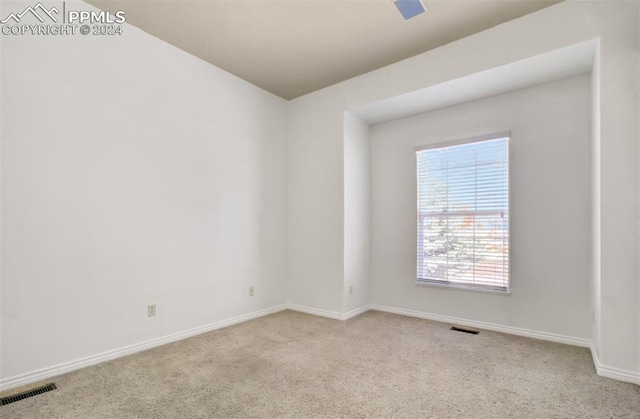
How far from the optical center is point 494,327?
11.2ft

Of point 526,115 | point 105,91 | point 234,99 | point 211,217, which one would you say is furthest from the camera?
point 234,99

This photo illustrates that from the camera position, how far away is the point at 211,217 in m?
3.54

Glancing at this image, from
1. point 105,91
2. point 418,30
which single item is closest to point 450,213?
point 418,30

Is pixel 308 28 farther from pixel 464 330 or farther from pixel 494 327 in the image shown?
pixel 494 327

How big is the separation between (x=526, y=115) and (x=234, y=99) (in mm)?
3192

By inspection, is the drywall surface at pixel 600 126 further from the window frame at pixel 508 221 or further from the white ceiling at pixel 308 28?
the window frame at pixel 508 221

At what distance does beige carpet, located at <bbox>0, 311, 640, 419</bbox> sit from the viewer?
1.95 metres

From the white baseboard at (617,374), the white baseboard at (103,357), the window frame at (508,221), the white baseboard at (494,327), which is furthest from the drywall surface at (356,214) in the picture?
the white baseboard at (617,374)

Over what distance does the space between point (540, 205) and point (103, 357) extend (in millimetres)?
4183

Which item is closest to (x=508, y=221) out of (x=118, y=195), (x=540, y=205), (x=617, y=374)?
(x=540, y=205)

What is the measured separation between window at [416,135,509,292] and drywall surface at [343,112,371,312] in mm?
693

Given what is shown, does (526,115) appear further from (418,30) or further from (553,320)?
(553,320)

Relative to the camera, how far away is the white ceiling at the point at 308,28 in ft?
8.65

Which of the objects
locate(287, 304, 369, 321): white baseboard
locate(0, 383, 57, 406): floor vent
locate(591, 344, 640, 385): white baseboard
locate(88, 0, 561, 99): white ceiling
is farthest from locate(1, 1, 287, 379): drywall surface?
locate(591, 344, 640, 385): white baseboard
